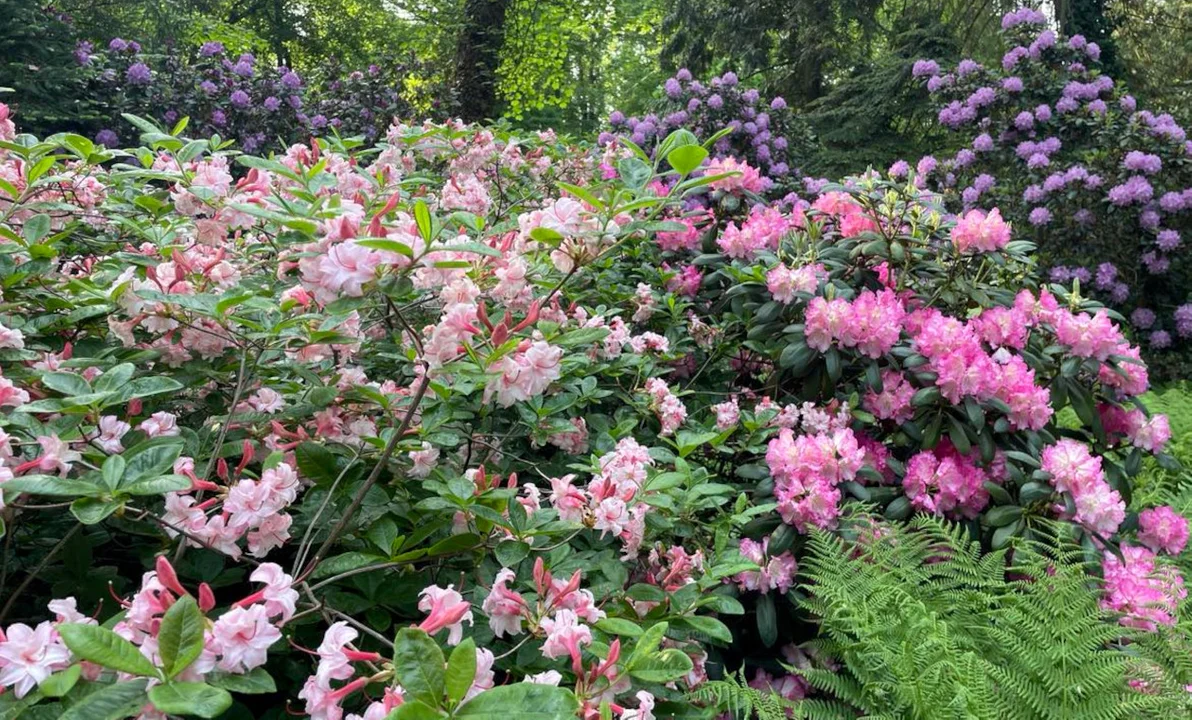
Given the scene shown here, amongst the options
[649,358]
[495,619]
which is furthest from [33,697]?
[649,358]

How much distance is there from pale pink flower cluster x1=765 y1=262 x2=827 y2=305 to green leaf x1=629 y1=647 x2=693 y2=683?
131 centimetres

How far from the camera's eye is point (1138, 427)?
2.17 metres

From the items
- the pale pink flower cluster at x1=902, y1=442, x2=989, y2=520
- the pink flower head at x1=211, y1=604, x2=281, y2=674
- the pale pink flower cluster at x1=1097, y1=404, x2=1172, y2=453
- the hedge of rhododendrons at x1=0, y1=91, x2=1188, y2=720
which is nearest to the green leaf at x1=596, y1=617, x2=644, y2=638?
the hedge of rhododendrons at x1=0, y1=91, x2=1188, y2=720

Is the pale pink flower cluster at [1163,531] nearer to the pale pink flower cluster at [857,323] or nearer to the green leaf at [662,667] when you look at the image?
the pale pink flower cluster at [857,323]

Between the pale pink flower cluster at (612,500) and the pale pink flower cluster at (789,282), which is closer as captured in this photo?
the pale pink flower cluster at (612,500)

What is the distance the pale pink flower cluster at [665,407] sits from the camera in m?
1.69

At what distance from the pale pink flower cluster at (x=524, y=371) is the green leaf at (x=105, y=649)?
0.52 metres

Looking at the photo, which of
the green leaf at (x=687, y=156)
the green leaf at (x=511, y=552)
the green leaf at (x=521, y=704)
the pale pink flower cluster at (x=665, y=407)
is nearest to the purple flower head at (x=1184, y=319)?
the pale pink flower cluster at (x=665, y=407)

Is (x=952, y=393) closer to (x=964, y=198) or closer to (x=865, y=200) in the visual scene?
(x=865, y=200)

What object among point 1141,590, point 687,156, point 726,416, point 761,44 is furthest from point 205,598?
point 761,44

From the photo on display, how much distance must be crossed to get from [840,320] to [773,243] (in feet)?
1.85

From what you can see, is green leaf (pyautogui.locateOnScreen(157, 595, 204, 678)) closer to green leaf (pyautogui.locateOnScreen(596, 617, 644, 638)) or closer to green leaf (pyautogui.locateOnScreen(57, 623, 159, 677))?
green leaf (pyautogui.locateOnScreen(57, 623, 159, 677))

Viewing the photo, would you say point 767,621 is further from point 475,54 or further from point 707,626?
point 475,54

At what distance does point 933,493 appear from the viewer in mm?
1966
